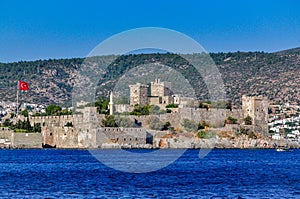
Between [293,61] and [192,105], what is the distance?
3431 cm

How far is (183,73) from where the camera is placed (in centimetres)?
9312

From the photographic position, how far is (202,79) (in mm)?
89000

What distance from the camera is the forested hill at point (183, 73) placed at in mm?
90413

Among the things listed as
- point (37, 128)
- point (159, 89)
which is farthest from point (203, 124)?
point (37, 128)

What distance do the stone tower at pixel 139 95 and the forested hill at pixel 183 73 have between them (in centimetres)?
1553

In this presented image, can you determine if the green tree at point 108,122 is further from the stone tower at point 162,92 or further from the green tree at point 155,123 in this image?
the stone tower at point 162,92

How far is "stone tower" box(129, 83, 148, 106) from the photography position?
225 ft

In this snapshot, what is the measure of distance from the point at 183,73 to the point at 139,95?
24815 millimetres

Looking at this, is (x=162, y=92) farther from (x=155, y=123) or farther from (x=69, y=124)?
(x=69, y=124)

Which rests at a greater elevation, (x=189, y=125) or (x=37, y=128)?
(x=189, y=125)

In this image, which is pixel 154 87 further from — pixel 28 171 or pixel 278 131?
pixel 28 171

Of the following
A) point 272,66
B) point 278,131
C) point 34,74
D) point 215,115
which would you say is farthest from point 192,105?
point 34,74

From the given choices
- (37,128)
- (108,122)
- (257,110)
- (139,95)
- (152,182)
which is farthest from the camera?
(139,95)

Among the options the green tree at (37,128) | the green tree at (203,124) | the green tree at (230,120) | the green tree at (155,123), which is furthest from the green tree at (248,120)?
the green tree at (37,128)
